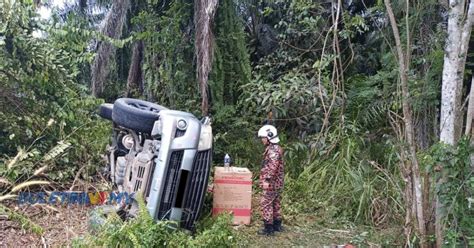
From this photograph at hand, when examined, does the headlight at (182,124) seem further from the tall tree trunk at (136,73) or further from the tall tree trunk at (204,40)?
the tall tree trunk at (136,73)

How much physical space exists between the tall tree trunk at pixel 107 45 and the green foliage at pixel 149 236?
15.3 feet

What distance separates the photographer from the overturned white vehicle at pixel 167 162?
12.8 ft

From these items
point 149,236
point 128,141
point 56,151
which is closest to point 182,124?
point 128,141

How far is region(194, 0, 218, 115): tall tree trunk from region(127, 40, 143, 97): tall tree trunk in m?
2.05

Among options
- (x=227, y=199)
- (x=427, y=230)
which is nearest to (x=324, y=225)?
(x=227, y=199)

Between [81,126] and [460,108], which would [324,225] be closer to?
[460,108]

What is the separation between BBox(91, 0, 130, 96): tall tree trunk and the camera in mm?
7633

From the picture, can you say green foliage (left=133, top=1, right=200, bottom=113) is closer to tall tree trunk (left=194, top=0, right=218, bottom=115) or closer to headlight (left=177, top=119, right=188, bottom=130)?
tall tree trunk (left=194, top=0, right=218, bottom=115)

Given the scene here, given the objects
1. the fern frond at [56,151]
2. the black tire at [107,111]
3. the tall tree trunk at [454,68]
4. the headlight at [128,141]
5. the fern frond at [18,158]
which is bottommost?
the fern frond at [18,158]

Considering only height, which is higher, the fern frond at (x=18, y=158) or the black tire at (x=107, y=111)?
the black tire at (x=107, y=111)

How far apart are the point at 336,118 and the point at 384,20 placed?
1.71m

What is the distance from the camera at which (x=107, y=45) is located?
8031 mm

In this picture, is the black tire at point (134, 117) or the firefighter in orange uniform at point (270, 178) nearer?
the black tire at point (134, 117)

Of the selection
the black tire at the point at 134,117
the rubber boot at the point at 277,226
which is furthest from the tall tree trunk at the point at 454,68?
the black tire at the point at 134,117
